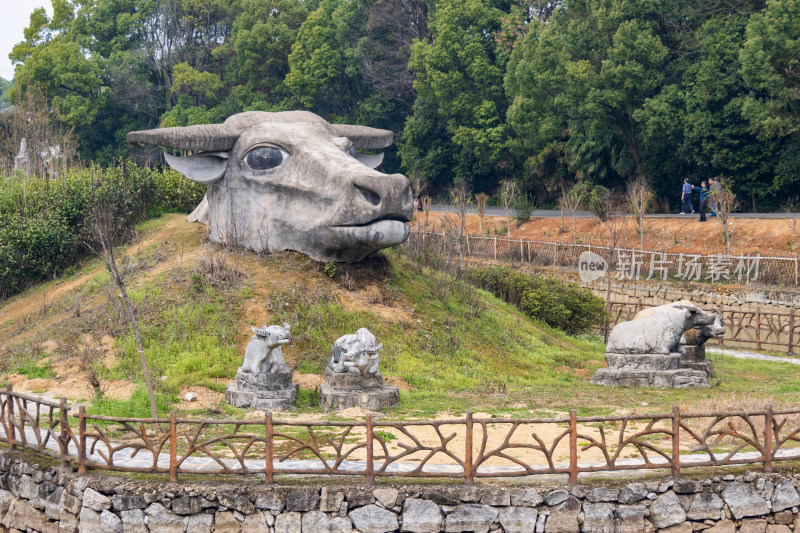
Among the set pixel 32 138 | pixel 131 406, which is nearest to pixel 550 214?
pixel 32 138

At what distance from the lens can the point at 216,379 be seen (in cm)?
1488

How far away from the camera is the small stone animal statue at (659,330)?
53.1ft

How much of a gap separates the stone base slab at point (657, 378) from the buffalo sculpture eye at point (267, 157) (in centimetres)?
710

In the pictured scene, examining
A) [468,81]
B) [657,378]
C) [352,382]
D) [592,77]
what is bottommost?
[657,378]

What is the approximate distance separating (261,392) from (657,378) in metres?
6.68

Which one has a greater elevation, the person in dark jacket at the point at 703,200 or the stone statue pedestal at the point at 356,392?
the person in dark jacket at the point at 703,200

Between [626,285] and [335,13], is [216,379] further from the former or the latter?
[335,13]

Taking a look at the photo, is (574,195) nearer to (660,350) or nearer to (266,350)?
(660,350)

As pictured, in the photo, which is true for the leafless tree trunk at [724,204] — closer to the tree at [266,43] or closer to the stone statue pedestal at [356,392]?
the stone statue pedestal at [356,392]

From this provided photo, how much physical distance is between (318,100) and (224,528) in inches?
1787

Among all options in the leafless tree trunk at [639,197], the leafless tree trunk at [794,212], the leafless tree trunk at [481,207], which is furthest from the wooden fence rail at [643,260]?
the leafless tree trunk at [481,207]

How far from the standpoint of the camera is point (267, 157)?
17.9 metres

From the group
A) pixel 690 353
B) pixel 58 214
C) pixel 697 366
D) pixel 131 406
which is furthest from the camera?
pixel 58 214

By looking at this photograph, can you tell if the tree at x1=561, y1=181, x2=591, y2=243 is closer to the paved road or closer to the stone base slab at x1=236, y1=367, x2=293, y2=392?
the paved road
